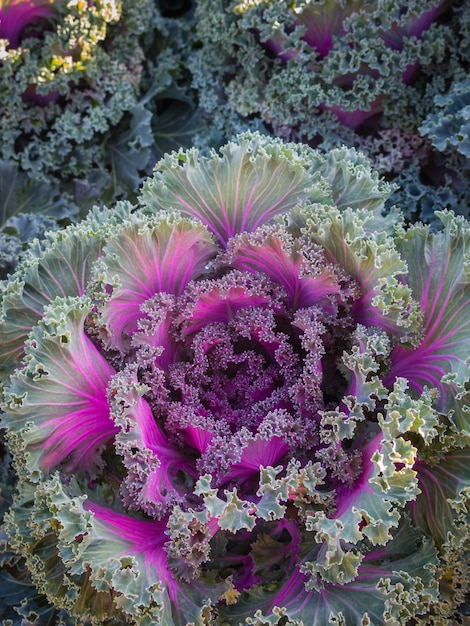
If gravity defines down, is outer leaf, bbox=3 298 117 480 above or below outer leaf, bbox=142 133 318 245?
below

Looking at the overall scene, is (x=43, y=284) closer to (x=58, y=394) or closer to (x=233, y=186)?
(x=58, y=394)

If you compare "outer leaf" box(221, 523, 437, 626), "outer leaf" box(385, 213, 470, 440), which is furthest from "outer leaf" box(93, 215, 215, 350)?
"outer leaf" box(221, 523, 437, 626)

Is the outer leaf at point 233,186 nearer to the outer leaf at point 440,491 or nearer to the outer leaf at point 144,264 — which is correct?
the outer leaf at point 144,264

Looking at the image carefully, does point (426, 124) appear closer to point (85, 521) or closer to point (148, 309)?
point (148, 309)

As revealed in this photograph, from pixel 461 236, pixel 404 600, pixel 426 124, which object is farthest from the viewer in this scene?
pixel 426 124

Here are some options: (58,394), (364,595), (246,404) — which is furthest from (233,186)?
(364,595)

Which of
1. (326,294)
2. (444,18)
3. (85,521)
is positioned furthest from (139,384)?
(444,18)

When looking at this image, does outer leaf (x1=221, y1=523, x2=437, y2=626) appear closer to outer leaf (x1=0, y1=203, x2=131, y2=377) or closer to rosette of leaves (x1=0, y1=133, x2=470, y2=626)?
rosette of leaves (x1=0, y1=133, x2=470, y2=626)
